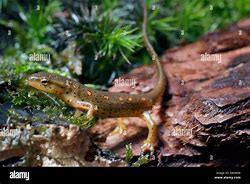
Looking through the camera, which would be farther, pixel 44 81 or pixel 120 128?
pixel 120 128

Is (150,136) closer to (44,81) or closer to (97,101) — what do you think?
(97,101)

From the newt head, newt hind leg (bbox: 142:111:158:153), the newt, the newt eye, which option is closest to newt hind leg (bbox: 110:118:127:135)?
the newt

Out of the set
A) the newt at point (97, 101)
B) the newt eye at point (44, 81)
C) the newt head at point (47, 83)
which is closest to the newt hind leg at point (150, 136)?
the newt at point (97, 101)

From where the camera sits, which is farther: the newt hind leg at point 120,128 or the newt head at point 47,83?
the newt hind leg at point 120,128

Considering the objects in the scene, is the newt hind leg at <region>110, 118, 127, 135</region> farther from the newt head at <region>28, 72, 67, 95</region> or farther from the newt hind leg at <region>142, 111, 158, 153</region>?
the newt head at <region>28, 72, 67, 95</region>

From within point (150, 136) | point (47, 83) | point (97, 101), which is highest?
point (47, 83)

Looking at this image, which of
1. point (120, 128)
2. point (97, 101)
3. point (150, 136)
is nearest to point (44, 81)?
point (97, 101)

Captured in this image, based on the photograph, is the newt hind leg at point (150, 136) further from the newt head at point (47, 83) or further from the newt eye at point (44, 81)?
the newt eye at point (44, 81)

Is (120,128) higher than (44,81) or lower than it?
lower
